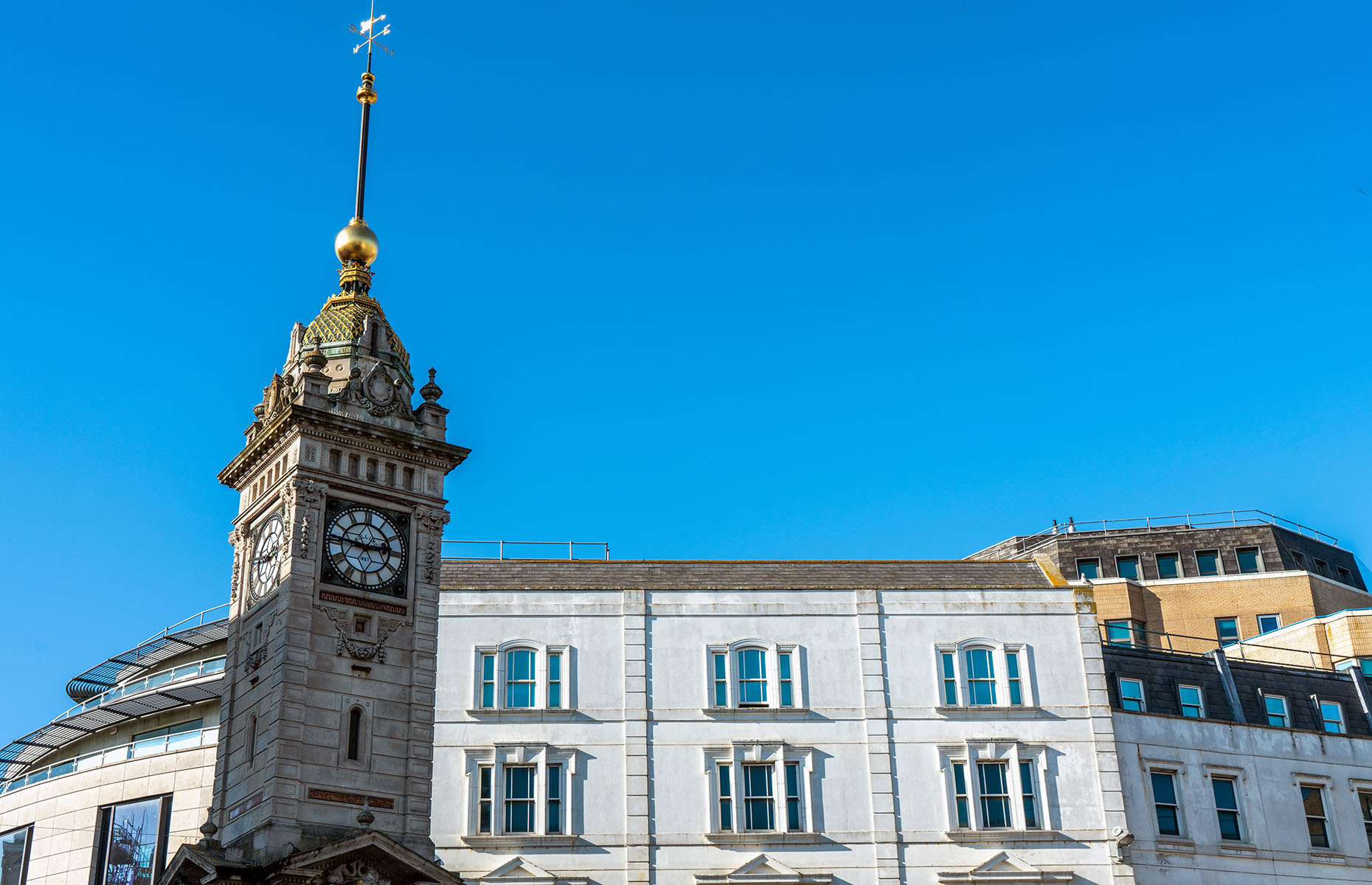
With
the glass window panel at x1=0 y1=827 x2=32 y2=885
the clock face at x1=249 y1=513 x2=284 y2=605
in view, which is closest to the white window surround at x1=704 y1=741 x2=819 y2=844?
the clock face at x1=249 y1=513 x2=284 y2=605

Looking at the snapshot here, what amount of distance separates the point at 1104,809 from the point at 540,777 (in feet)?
58.2

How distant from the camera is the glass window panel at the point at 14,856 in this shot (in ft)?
186

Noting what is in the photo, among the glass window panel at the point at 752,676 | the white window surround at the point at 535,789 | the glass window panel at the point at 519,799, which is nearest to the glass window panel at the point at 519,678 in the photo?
the white window surround at the point at 535,789

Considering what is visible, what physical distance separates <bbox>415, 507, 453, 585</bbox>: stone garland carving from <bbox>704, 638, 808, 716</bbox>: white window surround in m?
12.3

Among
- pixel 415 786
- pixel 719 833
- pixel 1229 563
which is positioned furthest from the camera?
pixel 1229 563

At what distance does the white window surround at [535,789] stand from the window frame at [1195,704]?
2138 centimetres

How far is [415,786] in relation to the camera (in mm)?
38156

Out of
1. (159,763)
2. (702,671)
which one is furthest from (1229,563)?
(159,763)

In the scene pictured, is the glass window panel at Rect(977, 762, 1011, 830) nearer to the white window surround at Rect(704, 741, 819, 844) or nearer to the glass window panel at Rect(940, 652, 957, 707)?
the glass window panel at Rect(940, 652, 957, 707)

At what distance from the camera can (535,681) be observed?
49719 mm

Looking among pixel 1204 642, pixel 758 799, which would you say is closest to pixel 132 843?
pixel 758 799

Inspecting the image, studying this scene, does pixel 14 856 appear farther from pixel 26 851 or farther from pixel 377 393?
pixel 377 393

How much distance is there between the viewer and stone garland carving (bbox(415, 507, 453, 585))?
40.8 m

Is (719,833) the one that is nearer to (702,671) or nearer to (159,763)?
(702,671)
